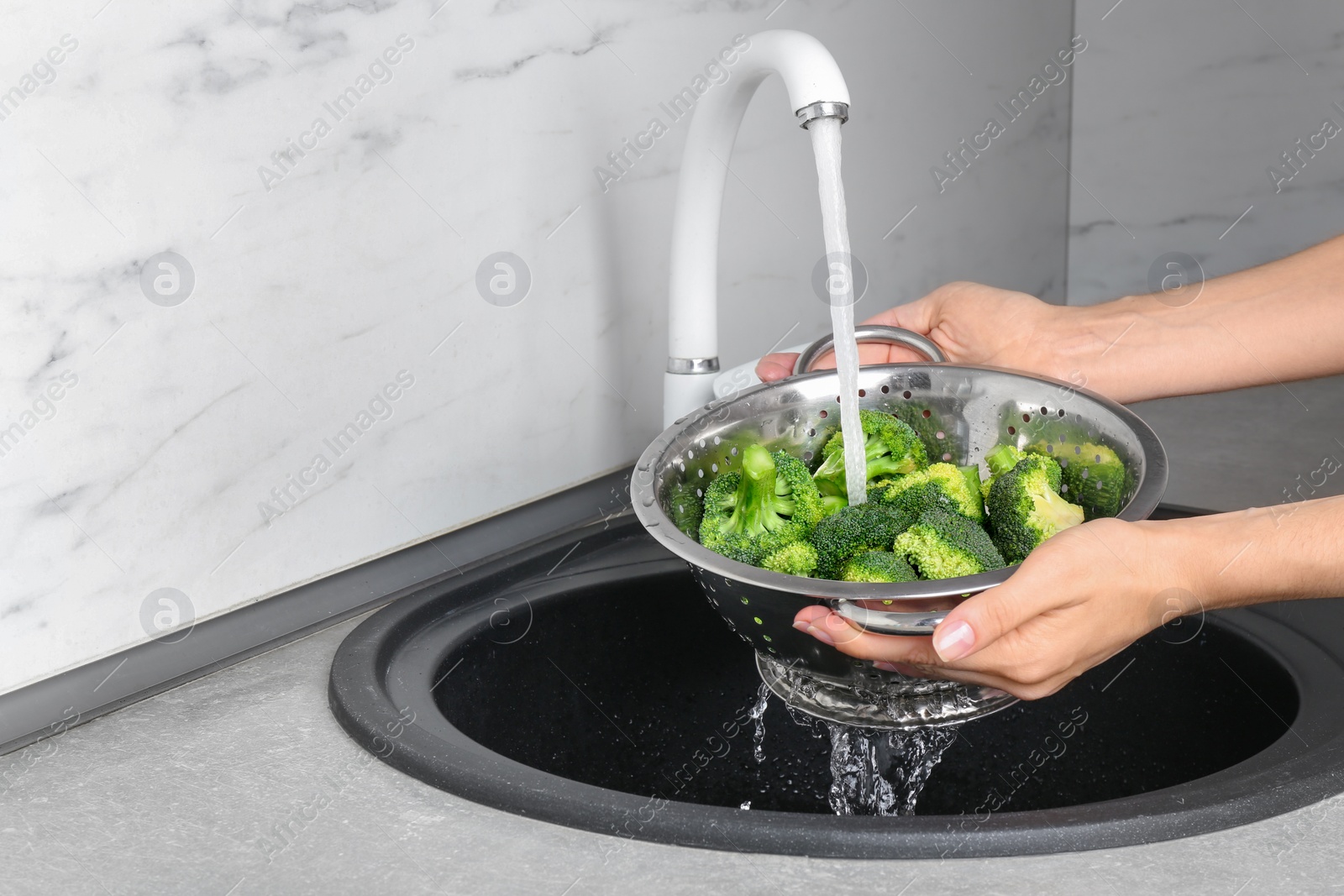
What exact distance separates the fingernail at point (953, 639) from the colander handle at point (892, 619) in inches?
0.4

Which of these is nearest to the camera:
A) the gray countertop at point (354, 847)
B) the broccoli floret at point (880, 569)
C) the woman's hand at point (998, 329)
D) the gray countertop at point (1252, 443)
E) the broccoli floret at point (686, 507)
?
the gray countertop at point (354, 847)

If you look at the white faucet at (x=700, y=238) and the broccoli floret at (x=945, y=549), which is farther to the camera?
the white faucet at (x=700, y=238)

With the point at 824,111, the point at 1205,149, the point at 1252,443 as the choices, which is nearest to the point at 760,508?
the point at 824,111

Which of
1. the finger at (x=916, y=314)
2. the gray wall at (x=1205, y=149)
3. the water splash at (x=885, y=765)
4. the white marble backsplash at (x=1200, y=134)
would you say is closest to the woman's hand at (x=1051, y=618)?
the water splash at (x=885, y=765)

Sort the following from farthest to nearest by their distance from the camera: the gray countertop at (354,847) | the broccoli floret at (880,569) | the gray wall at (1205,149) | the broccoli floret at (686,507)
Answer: the gray wall at (1205,149), the broccoli floret at (686,507), the broccoli floret at (880,569), the gray countertop at (354,847)

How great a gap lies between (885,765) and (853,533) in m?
0.28

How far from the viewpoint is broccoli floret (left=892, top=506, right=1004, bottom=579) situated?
0.75 meters

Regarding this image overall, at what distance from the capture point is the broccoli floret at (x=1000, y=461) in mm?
879

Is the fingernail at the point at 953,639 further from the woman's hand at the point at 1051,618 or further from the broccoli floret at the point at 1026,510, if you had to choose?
the broccoli floret at the point at 1026,510

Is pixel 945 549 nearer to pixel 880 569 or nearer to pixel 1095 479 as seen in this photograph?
pixel 880 569

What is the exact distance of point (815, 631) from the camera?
2.19ft

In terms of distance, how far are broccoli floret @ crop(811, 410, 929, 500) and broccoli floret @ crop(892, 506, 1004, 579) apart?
0.39ft

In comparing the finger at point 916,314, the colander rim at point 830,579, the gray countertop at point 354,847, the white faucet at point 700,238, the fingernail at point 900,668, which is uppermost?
the white faucet at point 700,238

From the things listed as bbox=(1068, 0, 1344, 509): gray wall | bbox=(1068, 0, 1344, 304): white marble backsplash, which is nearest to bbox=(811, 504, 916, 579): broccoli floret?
bbox=(1068, 0, 1344, 509): gray wall
